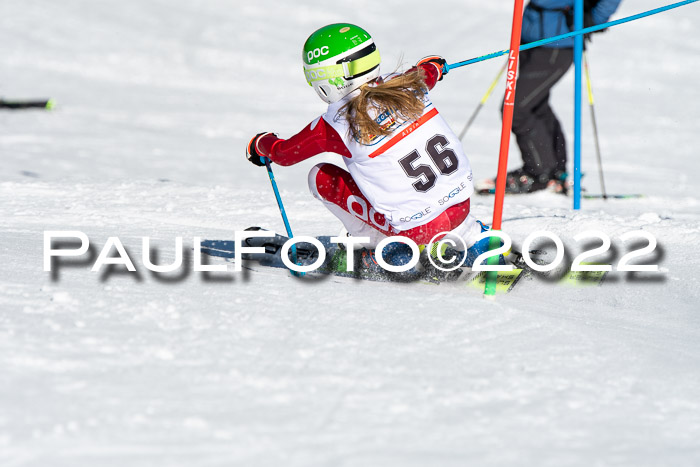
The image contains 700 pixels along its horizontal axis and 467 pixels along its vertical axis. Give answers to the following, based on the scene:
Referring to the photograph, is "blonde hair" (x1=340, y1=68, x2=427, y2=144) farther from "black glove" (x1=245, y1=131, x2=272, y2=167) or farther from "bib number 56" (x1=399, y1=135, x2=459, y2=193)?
"black glove" (x1=245, y1=131, x2=272, y2=167)

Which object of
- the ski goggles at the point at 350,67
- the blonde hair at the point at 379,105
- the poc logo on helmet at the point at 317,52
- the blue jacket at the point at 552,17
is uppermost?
the blue jacket at the point at 552,17

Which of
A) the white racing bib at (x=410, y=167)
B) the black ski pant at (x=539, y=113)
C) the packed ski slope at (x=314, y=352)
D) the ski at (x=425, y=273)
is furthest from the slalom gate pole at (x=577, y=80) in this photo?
the white racing bib at (x=410, y=167)

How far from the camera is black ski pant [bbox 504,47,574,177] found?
687 centimetres

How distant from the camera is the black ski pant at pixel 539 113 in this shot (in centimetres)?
687

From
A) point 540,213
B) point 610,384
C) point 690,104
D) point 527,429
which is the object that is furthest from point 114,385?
point 690,104

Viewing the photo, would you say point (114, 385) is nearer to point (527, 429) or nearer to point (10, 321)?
point (10, 321)

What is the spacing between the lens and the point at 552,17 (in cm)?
663

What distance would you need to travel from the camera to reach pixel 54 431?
2.23 m

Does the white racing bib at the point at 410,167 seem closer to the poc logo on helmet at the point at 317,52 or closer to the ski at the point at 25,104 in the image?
the poc logo on helmet at the point at 317,52

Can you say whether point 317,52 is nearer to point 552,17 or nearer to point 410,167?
point 410,167

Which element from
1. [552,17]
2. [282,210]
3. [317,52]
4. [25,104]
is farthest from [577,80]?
[25,104]

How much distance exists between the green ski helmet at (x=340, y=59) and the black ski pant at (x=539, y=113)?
3479mm

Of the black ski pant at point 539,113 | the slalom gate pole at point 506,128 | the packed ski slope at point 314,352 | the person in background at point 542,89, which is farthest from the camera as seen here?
the black ski pant at point 539,113

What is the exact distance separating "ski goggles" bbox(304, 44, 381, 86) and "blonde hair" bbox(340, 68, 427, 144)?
0.08 meters
